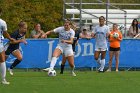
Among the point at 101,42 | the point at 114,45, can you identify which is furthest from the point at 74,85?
the point at 114,45

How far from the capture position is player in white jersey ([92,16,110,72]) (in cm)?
2392

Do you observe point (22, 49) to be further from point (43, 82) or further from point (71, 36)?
point (43, 82)

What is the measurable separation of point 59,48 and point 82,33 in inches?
216

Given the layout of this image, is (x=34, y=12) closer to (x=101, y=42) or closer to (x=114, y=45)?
(x=114, y=45)

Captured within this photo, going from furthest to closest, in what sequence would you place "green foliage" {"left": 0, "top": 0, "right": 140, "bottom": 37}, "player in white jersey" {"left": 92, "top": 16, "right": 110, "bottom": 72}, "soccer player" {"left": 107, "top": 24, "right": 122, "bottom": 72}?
1. "green foliage" {"left": 0, "top": 0, "right": 140, "bottom": 37}
2. "soccer player" {"left": 107, "top": 24, "right": 122, "bottom": 72}
3. "player in white jersey" {"left": 92, "top": 16, "right": 110, "bottom": 72}

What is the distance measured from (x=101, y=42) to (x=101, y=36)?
232 millimetres

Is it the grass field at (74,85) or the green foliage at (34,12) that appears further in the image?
the green foliage at (34,12)

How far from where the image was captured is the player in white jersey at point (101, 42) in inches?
942

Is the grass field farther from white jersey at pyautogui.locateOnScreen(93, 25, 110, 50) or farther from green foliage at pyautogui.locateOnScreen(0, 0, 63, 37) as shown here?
green foliage at pyautogui.locateOnScreen(0, 0, 63, 37)

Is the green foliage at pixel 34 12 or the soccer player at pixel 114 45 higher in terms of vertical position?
the green foliage at pixel 34 12

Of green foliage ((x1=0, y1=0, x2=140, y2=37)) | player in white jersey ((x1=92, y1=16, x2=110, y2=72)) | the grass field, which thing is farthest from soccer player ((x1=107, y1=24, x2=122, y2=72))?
green foliage ((x1=0, y1=0, x2=140, y2=37))

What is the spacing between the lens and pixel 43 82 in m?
17.8

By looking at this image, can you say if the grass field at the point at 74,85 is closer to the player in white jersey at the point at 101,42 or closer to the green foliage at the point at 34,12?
the player in white jersey at the point at 101,42

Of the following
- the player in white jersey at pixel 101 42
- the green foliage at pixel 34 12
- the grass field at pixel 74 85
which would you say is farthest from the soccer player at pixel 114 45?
the green foliage at pixel 34 12
